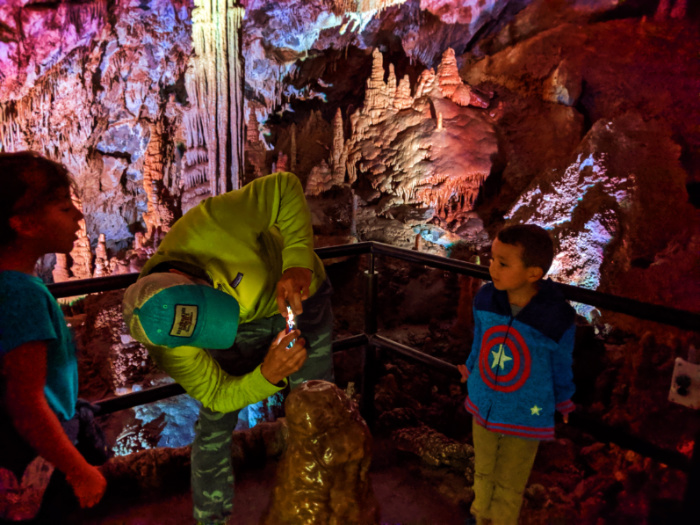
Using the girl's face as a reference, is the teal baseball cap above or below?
below

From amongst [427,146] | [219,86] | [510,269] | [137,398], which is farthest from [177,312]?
[219,86]

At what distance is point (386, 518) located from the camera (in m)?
1.75

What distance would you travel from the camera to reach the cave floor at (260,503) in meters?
1.69

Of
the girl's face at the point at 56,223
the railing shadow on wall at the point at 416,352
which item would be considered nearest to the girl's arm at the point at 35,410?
the girl's face at the point at 56,223

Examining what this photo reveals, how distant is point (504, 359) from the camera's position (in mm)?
1447

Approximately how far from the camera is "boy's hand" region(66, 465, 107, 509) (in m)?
1.02

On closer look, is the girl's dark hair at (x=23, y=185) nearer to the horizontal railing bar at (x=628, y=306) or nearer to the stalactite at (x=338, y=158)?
the horizontal railing bar at (x=628, y=306)

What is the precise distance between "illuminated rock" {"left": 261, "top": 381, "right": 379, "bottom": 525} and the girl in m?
0.52

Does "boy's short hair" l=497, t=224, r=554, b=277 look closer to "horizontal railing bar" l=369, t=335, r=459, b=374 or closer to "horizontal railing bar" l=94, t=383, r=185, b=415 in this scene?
"horizontal railing bar" l=369, t=335, r=459, b=374

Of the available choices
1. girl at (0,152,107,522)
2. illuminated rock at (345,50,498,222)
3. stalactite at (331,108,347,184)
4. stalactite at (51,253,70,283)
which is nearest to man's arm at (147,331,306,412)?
girl at (0,152,107,522)

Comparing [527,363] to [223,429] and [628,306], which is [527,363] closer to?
[628,306]

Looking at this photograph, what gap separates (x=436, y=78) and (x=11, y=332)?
25.4ft

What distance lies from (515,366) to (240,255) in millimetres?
888

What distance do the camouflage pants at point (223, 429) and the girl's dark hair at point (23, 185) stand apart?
0.61 m
